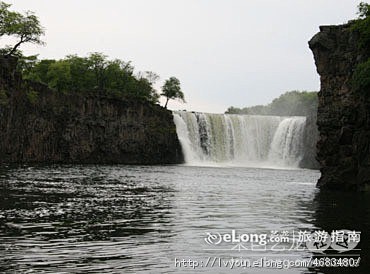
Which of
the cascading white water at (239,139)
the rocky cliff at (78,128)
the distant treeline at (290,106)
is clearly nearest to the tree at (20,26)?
the rocky cliff at (78,128)

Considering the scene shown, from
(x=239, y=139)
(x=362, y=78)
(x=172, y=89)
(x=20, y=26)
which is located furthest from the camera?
(x=172, y=89)

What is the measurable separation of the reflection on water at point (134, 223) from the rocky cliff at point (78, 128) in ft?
139

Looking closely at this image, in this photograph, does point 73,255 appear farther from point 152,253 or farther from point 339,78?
point 339,78

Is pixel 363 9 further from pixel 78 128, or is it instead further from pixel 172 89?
pixel 172 89

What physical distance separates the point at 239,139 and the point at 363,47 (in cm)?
6182

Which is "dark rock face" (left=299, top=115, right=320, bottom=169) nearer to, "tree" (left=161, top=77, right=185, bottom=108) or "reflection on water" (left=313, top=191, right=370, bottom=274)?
"tree" (left=161, top=77, right=185, bottom=108)

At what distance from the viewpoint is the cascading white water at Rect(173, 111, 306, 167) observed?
95.9 meters

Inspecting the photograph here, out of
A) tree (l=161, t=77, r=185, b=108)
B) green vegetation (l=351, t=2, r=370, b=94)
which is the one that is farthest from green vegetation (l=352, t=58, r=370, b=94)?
tree (l=161, t=77, r=185, b=108)

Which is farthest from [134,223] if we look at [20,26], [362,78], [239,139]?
[239,139]

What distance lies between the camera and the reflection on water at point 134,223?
11.6 meters

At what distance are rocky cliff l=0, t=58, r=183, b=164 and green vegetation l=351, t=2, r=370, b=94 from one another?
50.5 meters

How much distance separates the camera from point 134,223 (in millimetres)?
17812

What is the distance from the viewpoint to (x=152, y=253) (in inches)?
499

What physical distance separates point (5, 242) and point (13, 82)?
2431 inches
